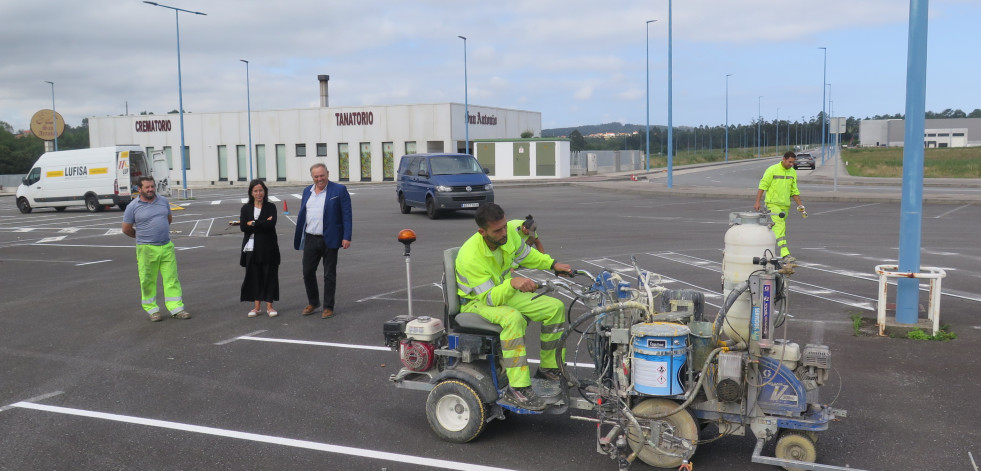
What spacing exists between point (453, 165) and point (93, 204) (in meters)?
15.3

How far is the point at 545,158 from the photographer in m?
52.2

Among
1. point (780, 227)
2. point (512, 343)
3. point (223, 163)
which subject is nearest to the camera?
point (512, 343)

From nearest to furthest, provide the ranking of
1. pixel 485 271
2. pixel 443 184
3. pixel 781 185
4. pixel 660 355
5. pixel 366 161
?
pixel 660 355 < pixel 485 271 < pixel 781 185 < pixel 443 184 < pixel 366 161

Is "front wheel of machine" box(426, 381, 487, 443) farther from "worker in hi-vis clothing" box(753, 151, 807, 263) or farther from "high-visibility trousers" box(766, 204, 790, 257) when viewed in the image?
"worker in hi-vis clothing" box(753, 151, 807, 263)

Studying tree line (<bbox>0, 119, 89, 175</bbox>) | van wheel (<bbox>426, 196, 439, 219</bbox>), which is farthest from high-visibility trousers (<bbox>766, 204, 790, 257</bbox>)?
tree line (<bbox>0, 119, 89, 175</bbox>)

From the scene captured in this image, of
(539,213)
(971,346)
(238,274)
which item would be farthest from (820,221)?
(238,274)

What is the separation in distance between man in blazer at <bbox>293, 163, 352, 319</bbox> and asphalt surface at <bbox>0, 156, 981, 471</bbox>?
1.76ft

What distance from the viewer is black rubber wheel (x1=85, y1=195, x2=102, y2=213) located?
97.4 ft

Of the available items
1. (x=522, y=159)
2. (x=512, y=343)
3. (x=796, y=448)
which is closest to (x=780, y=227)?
(x=796, y=448)

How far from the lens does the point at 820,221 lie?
19812mm

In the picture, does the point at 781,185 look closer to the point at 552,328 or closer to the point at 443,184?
the point at 552,328

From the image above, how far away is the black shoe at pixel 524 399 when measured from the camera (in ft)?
16.8

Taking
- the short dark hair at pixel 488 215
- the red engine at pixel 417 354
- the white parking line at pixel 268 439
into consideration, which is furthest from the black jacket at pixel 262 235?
the short dark hair at pixel 488 215

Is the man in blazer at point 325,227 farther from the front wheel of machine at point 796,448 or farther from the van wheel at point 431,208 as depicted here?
the van wheel at point 431,208
